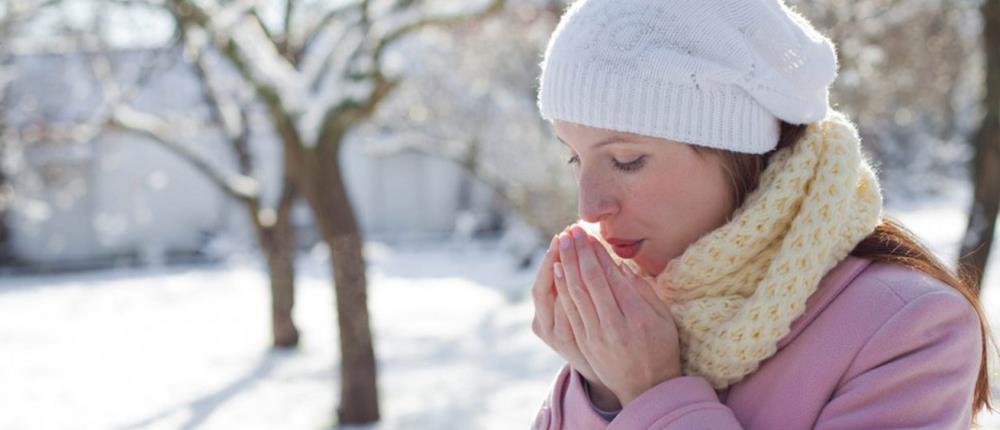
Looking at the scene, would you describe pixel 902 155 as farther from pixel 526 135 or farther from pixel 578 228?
pixel 578 228

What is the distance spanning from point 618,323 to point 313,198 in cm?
501

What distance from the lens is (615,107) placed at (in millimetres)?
1139

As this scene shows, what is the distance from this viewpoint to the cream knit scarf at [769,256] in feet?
3.53

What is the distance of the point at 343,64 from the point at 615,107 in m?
5.31

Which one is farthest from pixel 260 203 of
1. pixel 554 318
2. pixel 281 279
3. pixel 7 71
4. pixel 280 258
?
pixel 554 318

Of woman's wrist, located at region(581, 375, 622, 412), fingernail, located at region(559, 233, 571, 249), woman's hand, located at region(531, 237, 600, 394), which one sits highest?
fingernail, located at region(559, 233, 571, 249)

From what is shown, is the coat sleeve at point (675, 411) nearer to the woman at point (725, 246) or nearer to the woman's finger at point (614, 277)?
the woman at point (725, 246)

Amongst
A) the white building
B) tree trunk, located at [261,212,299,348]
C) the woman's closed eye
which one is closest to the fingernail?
the woman's closed eye

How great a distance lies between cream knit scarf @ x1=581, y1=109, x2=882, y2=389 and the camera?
1.08 metres

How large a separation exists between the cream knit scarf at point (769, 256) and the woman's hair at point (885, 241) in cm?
3

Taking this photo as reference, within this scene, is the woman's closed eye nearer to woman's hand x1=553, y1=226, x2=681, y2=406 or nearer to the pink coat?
woman's hand x1=553, y1=226, x2=681, y2=406

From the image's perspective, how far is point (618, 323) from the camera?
43.2 inches

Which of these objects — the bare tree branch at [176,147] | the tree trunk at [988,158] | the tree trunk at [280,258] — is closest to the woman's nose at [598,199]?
the tree trunk at [988,158]

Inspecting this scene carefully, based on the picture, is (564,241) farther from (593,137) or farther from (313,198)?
(313,198)
